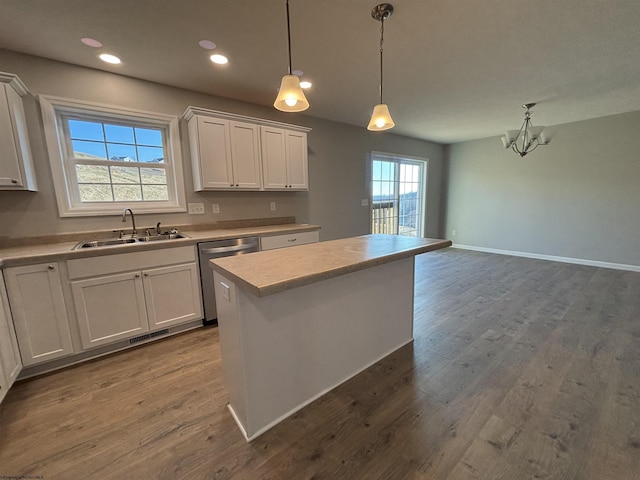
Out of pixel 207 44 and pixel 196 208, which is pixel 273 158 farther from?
pixel 207 44

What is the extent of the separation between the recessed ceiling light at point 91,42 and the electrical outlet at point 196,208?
4.84ft

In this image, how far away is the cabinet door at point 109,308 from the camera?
6.62 feet

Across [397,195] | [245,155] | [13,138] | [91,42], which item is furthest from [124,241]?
[397,195]

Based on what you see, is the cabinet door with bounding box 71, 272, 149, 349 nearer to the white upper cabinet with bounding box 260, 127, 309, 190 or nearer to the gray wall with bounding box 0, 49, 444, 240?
the gray wall with bounding box 0, 49, 444, 240

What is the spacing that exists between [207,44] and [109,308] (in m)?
2.23

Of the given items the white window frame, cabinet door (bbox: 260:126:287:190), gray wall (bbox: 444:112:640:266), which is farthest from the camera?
gray wall (bbox: 444:112:640:266)

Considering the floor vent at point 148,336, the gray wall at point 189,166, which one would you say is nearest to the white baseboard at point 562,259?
the gray wall at point 189,166

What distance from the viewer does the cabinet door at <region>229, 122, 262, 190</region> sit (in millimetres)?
2900

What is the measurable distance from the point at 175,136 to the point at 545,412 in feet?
12.4

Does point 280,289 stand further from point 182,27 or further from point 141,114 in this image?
point 141,114

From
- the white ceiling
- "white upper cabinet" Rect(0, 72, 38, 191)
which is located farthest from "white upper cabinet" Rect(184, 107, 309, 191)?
"white upper cabinet" Rect(0, 72, 38, 191)

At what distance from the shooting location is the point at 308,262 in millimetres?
1442

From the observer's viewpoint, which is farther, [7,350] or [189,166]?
[189,166]

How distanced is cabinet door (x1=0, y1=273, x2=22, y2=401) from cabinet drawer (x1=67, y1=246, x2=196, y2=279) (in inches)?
13.9
